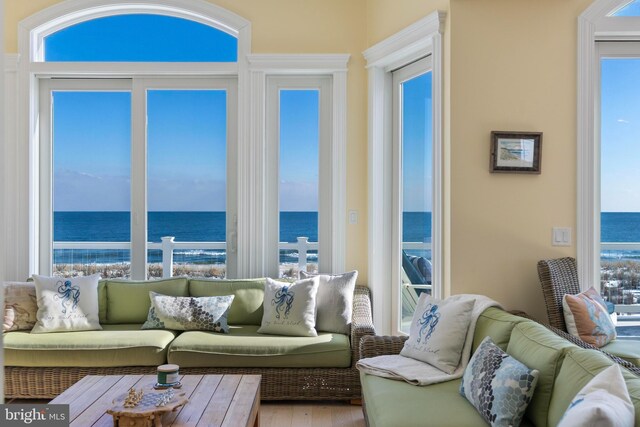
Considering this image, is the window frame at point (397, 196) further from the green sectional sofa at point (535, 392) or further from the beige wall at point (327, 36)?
the green sectional sofa at point (535, 392)

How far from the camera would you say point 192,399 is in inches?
105

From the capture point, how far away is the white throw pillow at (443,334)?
9.61 ft

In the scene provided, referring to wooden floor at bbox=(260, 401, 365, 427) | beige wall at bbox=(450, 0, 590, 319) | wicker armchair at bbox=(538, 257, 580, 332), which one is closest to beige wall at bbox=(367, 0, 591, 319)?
beige wall at bbox=(450, 0, 590, 319)

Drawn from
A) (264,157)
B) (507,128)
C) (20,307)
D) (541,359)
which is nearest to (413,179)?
(507,128)

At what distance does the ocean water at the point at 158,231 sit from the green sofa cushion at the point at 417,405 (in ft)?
7.03

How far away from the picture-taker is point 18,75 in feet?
15.5

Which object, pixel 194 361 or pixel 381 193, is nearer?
pixel 194 361

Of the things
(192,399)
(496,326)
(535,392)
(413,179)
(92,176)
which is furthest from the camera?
(92,176)

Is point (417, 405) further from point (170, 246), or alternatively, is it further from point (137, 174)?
point (137, 174)

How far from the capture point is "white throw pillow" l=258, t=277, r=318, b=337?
395cm

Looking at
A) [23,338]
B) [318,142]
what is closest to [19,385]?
[23,338]

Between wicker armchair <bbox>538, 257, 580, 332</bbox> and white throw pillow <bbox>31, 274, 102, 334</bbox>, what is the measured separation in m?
3.06

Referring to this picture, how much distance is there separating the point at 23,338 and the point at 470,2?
12.0 ft

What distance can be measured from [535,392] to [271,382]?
1.94 meters
